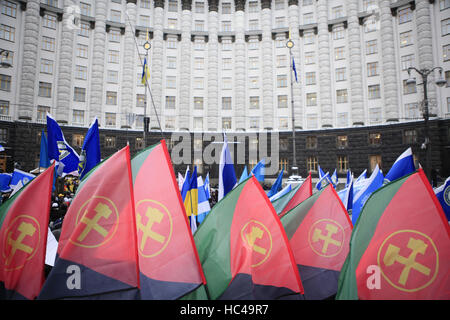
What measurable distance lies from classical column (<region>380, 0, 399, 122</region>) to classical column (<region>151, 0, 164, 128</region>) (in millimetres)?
24154

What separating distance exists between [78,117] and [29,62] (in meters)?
6.80

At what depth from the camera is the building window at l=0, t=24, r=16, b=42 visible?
2541 cm

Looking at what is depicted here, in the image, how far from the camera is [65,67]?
28.0m

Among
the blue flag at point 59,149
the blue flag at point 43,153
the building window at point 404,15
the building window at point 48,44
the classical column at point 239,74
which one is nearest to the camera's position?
the blue flag at point 59,149

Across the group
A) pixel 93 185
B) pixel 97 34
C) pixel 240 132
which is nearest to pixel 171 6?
pixel 97 34

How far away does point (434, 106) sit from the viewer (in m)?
24.0

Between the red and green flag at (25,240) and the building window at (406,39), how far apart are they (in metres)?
32.7

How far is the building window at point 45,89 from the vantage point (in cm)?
2717

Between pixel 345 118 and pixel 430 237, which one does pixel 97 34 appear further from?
pixel 430 237

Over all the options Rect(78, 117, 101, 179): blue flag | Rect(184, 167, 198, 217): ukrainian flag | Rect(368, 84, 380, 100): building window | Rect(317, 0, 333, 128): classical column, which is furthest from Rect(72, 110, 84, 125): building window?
Rect(368, 84, 380, 100): building window

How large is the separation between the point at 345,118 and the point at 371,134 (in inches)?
122

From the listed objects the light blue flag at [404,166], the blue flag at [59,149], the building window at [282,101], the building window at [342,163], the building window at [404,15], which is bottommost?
the light blue flag at [404,166]

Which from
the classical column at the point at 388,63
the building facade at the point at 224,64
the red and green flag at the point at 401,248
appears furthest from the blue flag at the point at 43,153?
the classical column at the point at 388,63

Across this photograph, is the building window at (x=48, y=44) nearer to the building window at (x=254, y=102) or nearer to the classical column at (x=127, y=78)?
the classical column at (x=127, y=78)
